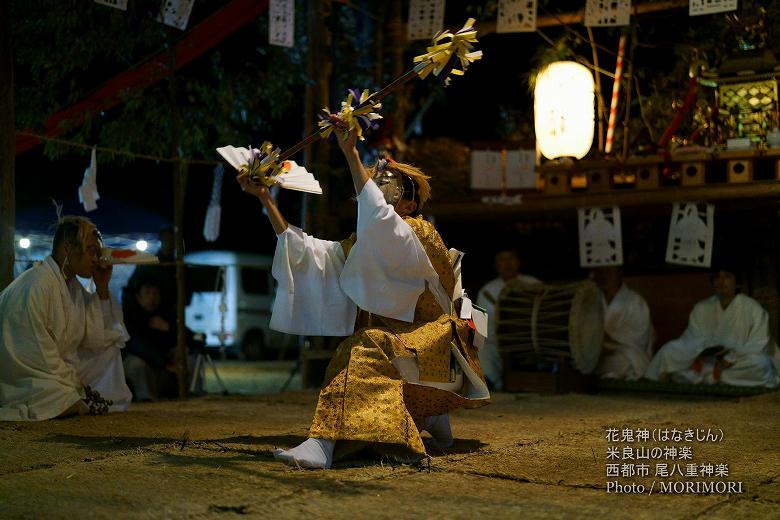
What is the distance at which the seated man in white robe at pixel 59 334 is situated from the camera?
5.75 meters

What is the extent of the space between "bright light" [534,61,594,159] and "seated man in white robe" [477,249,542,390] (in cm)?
140

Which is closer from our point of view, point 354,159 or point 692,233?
point 354,159

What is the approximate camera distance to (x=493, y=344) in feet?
31.4

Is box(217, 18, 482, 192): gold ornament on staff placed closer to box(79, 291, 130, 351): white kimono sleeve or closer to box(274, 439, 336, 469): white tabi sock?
box(274, 439, 336, 469): white tabi sock

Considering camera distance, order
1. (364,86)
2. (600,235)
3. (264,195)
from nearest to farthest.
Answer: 1. (264,195)
2. (600,235)
3. (364,86)

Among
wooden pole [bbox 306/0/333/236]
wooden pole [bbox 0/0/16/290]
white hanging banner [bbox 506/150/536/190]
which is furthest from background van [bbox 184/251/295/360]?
wooden pole [bbox 0/0/16/290]

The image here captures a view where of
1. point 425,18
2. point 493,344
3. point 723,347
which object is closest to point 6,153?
point 425,18

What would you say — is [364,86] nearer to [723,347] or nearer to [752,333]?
→ [723,347]

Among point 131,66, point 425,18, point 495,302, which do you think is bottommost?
point 495,302

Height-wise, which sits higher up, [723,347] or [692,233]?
[692,233]

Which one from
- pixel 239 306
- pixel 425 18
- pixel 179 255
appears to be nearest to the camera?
pixel 179 255

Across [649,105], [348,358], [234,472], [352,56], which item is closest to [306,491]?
[234,472]

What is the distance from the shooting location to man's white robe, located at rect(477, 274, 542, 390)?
370 inches

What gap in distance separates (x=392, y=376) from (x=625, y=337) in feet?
18.5
